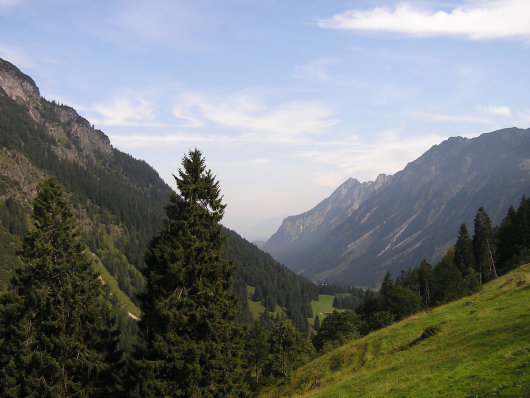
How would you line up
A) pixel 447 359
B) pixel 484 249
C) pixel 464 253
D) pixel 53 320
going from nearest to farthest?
pixel 447 359 < pixel 53 320 < pixel 484 249 < pixel 464 253

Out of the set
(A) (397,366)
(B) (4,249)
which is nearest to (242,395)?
(A) (397,366)

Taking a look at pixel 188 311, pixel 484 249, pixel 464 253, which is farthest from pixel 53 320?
pixel 464 253

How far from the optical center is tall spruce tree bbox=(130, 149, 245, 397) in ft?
78.9

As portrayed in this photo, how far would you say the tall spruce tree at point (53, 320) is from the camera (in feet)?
90.3

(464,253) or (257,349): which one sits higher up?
(464,253)

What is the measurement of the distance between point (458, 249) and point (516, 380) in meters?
92.8

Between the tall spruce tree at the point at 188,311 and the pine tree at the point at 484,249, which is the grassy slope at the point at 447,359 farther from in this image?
the pine tree at the point at 484,249

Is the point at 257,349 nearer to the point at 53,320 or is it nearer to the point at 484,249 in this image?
the point at 53,320

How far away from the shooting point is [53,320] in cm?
2833

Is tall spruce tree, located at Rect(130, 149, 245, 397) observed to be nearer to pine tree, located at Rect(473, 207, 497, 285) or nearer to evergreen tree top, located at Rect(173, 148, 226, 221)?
evergreen tree top, located at Rect(173, 148, 226, 221)

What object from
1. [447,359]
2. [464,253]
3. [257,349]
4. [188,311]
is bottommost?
[257,349]

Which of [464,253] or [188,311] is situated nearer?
[188,311]

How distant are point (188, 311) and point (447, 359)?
1747cm

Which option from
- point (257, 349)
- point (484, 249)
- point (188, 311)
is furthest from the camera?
point (484, 249)
